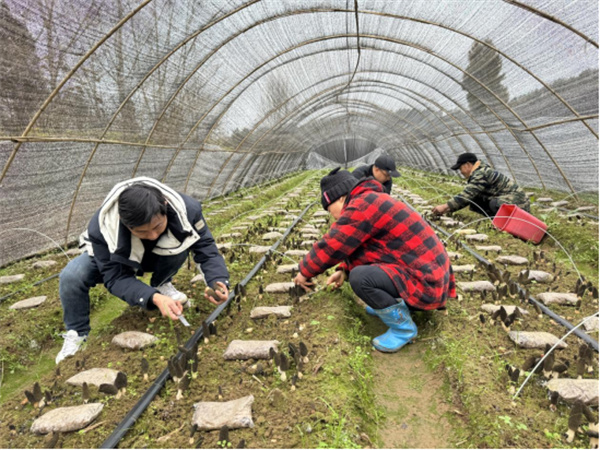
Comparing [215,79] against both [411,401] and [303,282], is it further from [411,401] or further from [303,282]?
[411,401]

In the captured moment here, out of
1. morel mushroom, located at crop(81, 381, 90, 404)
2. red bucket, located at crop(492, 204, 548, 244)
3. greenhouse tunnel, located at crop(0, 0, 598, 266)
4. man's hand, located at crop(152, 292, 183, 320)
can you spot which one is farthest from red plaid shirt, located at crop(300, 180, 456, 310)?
greenhouse tunnel, located at crop(0, 0, 598, 266)

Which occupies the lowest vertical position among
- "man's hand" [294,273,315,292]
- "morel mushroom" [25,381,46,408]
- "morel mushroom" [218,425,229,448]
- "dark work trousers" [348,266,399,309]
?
"morel mushroom" [25,381,46,408]

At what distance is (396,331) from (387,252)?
0.67m

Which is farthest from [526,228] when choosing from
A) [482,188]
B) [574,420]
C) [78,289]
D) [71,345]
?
[71,345]

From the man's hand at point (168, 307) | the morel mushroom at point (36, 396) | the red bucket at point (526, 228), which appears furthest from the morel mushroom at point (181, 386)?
the red bucket at point (526, 228)

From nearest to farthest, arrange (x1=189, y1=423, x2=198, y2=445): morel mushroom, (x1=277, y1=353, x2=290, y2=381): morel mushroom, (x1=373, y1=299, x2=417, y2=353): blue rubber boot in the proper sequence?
(x1=189, y1=423, x2=198, y2=445): morel mushroom < (x1=277, y1=353, x2=290, y2=381): morel mushroom < (x1=373, y1=299, x2=417, y2=353): blue rubber boot

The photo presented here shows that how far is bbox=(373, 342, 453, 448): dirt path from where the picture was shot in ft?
7.11

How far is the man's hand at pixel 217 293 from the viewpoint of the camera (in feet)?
9.10

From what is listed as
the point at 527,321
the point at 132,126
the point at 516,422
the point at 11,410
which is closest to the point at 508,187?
the point at 527,321

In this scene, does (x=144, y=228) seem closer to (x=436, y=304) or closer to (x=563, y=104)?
(x=436, y=304)

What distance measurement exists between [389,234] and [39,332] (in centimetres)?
341

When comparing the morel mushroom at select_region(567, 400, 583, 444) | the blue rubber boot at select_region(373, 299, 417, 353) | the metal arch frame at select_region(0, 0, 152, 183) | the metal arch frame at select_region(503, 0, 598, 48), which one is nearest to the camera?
the morel mushroom at select_region(567, 400, 583, 444)

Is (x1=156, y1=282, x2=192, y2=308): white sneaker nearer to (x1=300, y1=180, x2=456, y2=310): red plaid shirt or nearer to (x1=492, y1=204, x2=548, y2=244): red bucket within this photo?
(x1=300, y1=180, x2=456, y2=310): red plaid shirt

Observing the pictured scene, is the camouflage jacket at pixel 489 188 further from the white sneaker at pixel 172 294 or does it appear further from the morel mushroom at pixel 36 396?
the morel mushroom at pixel 36 396
